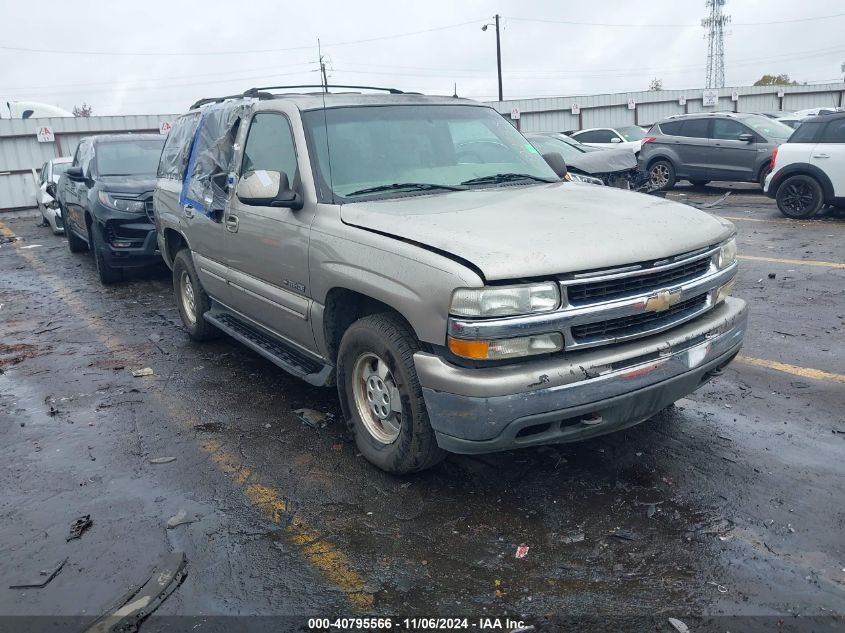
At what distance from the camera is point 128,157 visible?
1027 centimetres

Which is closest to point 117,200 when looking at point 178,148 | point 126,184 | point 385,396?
point 126,184

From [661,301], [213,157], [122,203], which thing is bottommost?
[661,301]

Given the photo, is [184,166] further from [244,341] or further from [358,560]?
[358,560]

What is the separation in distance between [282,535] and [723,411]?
111 inches

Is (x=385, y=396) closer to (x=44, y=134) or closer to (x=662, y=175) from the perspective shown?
(x=662, y=175)

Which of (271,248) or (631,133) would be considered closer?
(271,248)

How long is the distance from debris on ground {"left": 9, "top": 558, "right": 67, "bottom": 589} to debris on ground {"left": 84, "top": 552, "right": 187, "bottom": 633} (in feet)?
1.39

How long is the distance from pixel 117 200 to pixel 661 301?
7.89 meters

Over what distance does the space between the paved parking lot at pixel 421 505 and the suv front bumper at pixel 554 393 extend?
0.47 meters

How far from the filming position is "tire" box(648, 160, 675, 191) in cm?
1645

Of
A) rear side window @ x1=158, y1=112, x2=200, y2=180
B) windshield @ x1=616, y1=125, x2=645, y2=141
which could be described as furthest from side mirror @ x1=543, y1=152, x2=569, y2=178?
windshield @ x1=616, y1=125, x2=645, y2=141

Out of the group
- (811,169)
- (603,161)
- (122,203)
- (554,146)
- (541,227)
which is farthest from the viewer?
(554,146)

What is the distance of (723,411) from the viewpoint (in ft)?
14.7

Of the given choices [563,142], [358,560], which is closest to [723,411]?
[358,560]
